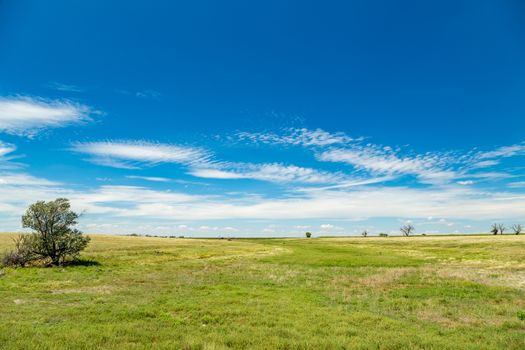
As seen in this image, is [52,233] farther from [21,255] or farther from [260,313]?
[260,313]

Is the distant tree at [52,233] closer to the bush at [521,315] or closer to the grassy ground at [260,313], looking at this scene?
the grassy ground at [260,313]

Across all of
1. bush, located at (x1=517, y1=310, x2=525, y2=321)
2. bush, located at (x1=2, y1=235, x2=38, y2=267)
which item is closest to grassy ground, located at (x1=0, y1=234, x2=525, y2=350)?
bush, located at (x1=517, y1=310, x2=525, y2=321)

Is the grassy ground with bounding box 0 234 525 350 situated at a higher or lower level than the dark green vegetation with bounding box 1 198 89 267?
lower

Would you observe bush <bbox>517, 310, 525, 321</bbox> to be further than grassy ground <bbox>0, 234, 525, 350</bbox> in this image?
Yes

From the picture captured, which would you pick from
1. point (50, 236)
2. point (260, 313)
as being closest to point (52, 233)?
point (50, 236)

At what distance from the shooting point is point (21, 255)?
4200cm

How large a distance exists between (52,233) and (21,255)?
15.2 feet

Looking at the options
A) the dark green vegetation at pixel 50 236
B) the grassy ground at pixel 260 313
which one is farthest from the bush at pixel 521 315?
the dark green vegetation at pixel 50 236

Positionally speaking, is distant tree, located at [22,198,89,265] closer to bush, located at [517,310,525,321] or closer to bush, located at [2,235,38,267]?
bush, located at [2,235,38,267]

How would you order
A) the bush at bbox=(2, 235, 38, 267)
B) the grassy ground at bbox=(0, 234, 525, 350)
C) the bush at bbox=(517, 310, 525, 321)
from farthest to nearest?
the bush at bbox=(2, 235, 38, 267), the bush at bbox=(517, 310, 525, 321), the grassy ground at bbox=(0, 234, 525, 350)

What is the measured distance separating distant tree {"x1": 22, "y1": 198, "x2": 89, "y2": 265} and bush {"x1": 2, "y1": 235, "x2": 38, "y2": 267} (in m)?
Result: 0.38

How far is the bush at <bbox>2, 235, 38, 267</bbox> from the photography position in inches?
1605

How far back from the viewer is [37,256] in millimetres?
44656

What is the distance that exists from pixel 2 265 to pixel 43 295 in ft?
79.1
